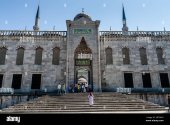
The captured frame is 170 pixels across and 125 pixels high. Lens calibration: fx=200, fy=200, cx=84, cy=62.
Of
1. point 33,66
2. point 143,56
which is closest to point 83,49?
point 33,66

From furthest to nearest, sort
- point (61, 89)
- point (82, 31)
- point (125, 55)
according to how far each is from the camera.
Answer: point (125, 55), point (82, 31), point (61, 89)

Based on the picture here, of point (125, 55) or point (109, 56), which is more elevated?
point (125, 55)

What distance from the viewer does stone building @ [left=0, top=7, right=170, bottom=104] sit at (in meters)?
25.7

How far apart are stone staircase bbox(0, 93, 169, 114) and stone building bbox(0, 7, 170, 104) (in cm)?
589

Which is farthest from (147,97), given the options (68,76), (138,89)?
(68,76)

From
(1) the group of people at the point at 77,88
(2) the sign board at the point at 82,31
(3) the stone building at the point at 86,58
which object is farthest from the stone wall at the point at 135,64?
(1) the group of people at the point at 77,88

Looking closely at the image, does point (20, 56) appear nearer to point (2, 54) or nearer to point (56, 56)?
point (2, 54)

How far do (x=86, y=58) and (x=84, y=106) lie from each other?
10.8m

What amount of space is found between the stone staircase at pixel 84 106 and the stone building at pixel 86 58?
19.3 ft

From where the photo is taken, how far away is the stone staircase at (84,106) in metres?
15.2

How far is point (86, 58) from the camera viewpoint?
2634 centimetres

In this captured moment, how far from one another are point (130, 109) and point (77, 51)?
13.1 metres

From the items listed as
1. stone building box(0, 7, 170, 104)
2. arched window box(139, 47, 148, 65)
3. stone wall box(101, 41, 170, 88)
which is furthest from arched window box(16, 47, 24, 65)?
arched window box(139, 47, 148, 65)

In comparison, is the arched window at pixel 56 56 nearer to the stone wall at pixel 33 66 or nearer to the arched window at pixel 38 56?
the stone wall at pixel 33 66
